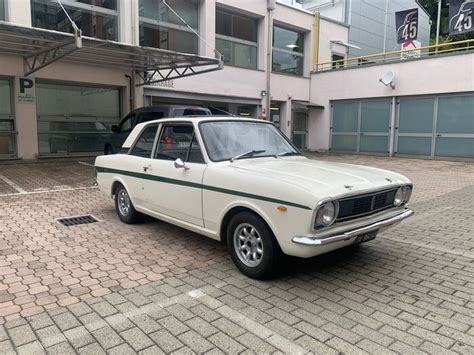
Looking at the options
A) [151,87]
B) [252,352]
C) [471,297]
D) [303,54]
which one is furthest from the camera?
[303,54]

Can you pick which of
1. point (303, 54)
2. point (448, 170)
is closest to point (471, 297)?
point (448, 170)

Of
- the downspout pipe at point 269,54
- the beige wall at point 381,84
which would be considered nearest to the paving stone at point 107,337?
the beige wall at point 381,84

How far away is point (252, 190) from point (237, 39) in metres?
16.2

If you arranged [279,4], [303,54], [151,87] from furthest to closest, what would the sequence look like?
[303,54] < [279,4] < [151,87]

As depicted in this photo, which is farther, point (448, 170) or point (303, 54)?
point (303, 54)

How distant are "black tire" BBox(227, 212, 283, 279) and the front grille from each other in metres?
0.67

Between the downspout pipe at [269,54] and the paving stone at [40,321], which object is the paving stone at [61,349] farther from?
the downspout pipe at [269,54]

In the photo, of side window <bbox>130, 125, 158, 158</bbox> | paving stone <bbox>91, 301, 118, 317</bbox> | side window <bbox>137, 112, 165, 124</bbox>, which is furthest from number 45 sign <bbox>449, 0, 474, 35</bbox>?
paving stone <bbox>91, 301, 118, 317</bbox>

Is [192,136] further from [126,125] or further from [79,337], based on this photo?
[126,125]

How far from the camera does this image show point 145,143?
564cm

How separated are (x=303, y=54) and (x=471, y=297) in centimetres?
1981

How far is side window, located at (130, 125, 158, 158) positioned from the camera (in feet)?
18.1

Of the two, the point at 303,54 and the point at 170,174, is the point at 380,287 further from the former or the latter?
the point at 303,54

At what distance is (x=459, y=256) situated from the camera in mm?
4875
